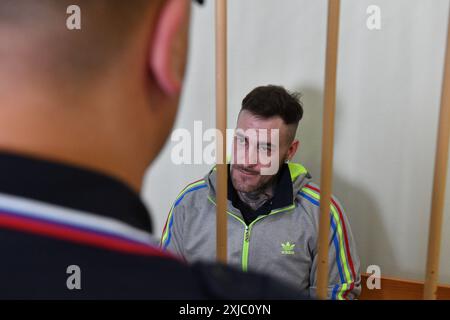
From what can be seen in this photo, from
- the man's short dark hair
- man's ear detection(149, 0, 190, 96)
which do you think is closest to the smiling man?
the man's short dark hair

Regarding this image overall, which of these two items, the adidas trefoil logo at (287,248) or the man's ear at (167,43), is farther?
the adidas trefoil logo at (287,248)

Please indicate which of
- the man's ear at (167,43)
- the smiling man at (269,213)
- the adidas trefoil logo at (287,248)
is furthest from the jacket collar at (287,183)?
the man's ear at (167,43)

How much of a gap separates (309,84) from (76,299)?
1099mm

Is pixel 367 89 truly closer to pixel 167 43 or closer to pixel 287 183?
pixel 287 183

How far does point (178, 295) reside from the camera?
33cm

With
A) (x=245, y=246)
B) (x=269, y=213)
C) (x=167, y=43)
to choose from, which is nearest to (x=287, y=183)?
(x=269, y=213)

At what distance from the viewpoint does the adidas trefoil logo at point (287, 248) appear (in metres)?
1.28

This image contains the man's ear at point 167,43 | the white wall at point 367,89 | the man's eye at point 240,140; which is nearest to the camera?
the man's ear at point 167,43

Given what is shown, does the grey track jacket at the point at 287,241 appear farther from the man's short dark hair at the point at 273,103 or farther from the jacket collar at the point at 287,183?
the man's short dark hair at the point at 273,103

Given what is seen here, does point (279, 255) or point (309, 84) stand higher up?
point (309, 84)

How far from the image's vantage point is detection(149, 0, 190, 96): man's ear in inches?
14.3

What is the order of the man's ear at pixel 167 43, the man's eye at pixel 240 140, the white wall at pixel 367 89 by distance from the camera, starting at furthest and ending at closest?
the man's eye at pixel 240 140, the white wall at pixel 367 89, the man's ear at pixel 167 43
